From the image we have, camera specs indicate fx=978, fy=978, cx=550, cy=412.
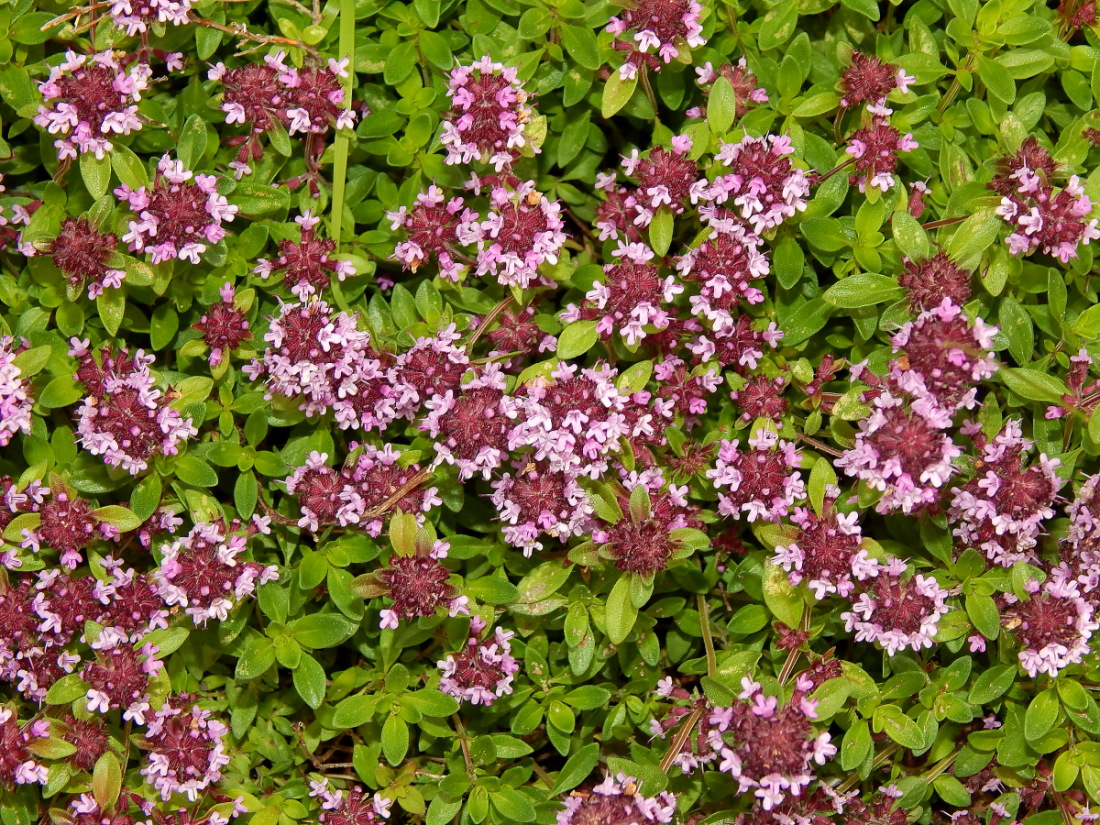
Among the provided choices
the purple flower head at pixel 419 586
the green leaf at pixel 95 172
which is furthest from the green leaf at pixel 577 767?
the green leaf at pixel 95 172

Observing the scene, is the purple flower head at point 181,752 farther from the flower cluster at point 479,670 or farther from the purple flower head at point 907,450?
the purple flower head at point 907,450

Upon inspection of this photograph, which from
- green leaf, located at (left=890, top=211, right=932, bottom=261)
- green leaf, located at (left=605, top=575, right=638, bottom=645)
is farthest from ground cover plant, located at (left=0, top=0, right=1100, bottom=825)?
green leaf, located at (left=890, top=211, right=932, bottom=261)

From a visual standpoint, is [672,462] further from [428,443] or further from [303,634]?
[303,634]

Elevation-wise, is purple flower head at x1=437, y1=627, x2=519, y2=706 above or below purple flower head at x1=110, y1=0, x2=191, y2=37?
below

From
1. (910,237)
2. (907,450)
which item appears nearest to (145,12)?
(910,237)

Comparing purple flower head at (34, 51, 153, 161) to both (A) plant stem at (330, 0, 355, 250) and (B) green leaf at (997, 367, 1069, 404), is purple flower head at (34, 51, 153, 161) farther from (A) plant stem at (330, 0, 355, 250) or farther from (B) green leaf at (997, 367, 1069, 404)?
(B) green leaf at (997, 367, 1069, 404)
